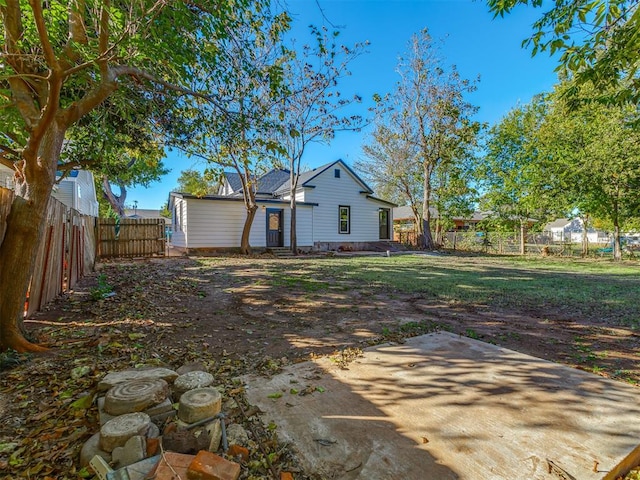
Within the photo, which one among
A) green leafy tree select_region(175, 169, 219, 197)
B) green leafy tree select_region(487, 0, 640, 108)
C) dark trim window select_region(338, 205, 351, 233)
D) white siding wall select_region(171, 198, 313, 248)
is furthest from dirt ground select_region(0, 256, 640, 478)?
green leafy tree select_region(175, 169, 219, 197)

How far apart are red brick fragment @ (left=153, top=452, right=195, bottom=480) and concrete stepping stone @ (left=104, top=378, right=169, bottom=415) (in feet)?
1.51

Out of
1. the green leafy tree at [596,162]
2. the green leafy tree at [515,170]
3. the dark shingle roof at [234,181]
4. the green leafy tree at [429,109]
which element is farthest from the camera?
the dark shingle roof at [234,181]

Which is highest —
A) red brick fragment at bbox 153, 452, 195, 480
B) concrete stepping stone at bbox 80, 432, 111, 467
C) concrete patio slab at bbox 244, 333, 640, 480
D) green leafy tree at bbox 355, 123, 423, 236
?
green leafy tree at bbox 355, 123, 423, 236

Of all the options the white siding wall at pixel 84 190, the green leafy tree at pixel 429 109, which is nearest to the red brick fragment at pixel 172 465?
the white siding wall at pixel 84 190

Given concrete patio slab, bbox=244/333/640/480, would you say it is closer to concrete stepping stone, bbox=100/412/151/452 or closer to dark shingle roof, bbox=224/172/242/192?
concrete stepping stone, bbox=100/412/151/452

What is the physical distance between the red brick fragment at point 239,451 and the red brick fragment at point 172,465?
238 millimetres

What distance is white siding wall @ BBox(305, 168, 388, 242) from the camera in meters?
18.2

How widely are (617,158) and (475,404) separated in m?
16.4

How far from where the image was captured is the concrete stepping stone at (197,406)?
179cm

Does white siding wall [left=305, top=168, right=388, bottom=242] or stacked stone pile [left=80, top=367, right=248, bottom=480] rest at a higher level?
white siding wall [left=305, top=168, right=388, bottom=242]

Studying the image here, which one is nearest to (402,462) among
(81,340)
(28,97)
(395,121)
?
(81,340)

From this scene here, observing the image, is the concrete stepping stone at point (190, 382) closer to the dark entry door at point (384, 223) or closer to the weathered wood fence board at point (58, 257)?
the weathered wood fence board at point (58, 257)

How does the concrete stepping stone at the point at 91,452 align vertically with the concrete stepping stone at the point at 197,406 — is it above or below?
below

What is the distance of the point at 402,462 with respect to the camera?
1.68 meters
